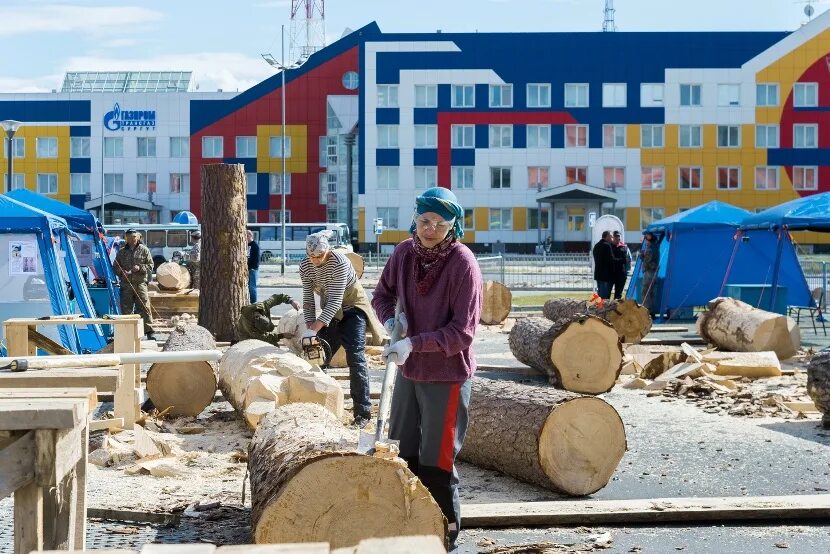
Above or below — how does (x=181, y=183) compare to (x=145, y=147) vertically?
below

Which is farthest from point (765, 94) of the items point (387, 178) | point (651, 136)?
point (387, 178)

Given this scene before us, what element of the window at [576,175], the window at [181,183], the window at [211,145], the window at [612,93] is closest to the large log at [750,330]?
the window at [576,175]

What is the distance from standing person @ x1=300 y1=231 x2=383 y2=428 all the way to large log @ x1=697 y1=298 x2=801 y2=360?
7341 millimetres

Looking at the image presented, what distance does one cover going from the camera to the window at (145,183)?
2657 inches

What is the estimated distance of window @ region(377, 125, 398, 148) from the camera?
61719 millimetres

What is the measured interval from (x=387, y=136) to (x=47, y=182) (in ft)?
69.5

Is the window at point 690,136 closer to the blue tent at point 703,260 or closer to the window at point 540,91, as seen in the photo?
the window at point 540,91

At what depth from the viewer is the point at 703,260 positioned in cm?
2370

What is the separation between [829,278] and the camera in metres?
29.3

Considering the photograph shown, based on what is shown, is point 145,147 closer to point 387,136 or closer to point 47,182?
point 47,182

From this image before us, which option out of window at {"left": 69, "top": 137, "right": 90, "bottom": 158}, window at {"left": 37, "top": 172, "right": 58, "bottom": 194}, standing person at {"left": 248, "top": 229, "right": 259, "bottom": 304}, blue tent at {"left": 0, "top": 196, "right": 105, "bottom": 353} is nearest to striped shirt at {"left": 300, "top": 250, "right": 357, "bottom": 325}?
blue tent at {"left": 0, "top": 196, "right": 105, "bottom": 353}

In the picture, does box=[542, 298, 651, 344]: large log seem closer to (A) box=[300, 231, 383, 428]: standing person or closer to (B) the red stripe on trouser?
(A) box=[300, 231, 383, 428]: standing person

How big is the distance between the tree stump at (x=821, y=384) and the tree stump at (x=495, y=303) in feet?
36.8

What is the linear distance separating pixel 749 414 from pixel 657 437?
1601 millimetres
